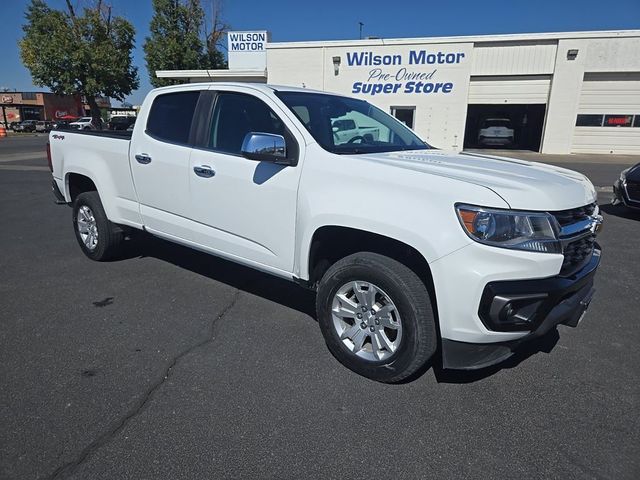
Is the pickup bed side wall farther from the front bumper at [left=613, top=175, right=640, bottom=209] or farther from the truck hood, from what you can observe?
the front bumper at [left=613, top=175, right=640, bottom=209]

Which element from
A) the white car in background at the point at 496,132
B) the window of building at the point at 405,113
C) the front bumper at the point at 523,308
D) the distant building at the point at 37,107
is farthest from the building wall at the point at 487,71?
the distant building at the point at 37,107

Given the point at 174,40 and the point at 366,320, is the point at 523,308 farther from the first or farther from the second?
the point at 174,40

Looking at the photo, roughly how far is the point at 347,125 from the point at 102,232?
3017 millimetres

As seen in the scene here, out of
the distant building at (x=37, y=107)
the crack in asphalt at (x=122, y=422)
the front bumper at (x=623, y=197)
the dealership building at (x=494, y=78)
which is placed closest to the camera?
the crack in asphalt at (x=122, y=422)

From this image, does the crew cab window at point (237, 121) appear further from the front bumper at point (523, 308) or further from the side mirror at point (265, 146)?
the front bumper at point (523, 308)

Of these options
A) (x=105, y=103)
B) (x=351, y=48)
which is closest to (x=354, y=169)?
(x=351, y=48)

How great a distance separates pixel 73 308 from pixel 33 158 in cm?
1803

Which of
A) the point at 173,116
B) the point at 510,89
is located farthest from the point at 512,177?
the point at 510,89

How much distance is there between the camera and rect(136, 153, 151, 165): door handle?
163 inches

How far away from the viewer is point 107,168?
463cm

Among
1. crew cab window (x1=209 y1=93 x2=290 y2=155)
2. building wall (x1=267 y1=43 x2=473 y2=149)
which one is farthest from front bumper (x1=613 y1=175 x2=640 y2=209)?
building wall (x1=267 y1=43 x2=473 y2=149)

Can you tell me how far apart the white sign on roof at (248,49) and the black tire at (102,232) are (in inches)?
901

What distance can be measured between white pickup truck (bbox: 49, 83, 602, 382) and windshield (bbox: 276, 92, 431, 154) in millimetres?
19

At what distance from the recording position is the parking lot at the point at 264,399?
2.20m
